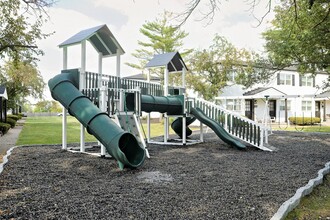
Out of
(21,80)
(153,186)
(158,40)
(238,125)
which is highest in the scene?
(158,40)

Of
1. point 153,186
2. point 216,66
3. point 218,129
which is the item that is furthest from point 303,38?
point 216,66

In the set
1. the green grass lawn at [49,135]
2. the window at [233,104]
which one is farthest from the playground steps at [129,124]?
the window at [233,104]

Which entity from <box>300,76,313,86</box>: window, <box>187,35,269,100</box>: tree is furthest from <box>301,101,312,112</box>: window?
<box>187,35,269,100</box>: tree

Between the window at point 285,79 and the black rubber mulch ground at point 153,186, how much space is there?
23532 mm

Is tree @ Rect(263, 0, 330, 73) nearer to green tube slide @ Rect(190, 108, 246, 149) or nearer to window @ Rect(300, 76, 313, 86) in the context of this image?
green tube slide @ Rect(190, 108, 246, 149)

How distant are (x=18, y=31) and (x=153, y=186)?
9.58 metres

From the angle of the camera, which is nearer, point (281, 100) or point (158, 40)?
point (281, 100)

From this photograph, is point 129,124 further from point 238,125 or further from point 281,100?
point 281,100

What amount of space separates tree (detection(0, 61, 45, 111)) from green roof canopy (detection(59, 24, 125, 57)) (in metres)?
18.6

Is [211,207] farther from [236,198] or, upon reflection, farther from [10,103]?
[10,103]

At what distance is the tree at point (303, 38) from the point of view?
34.8 ft

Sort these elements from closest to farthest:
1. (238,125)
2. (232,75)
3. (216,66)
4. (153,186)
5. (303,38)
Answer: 1. (153,186)
2. (238,125)
3. (303,38)
4. (216,66)
5. (232,75)

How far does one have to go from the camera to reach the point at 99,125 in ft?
24.1

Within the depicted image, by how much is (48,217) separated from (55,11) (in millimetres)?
7198
